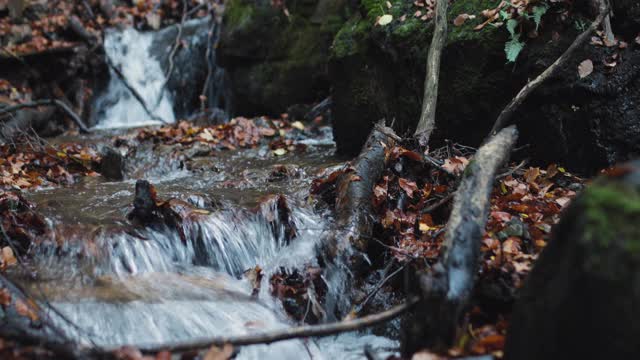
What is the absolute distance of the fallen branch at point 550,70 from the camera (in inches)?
168

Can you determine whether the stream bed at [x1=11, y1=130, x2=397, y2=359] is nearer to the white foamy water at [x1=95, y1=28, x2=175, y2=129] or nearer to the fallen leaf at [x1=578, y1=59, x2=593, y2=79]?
the fallen leaf at [x1=578, y1=59, x2=593, y2=79]

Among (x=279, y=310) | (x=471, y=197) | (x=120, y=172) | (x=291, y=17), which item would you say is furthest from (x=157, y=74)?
(x=471, y=197)

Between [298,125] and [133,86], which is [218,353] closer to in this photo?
[298,125]

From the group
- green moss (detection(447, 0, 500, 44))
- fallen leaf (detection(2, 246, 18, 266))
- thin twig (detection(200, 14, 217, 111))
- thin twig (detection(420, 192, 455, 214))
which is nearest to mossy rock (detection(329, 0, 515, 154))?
green moss (detection(447, 0, 500, 44))

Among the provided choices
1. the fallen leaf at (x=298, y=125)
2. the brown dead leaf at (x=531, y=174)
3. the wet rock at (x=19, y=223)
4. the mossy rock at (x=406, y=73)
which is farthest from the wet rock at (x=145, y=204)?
the fallen leaf at (x=298, y=125)

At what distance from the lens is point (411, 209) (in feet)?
13.8

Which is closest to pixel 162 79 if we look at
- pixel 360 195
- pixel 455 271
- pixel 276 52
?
pixel 276 52

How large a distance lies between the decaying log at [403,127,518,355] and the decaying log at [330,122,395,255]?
1090 mm

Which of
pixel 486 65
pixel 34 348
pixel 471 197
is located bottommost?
pixel 34 348

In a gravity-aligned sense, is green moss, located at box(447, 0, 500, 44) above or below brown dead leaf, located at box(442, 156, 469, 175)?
above

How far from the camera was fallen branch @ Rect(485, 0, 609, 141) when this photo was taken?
4258 millimetres

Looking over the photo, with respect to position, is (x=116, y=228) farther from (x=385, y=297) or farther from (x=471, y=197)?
(x=471, y=197)

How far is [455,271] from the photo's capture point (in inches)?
96.3

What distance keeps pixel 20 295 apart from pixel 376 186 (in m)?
2.73
